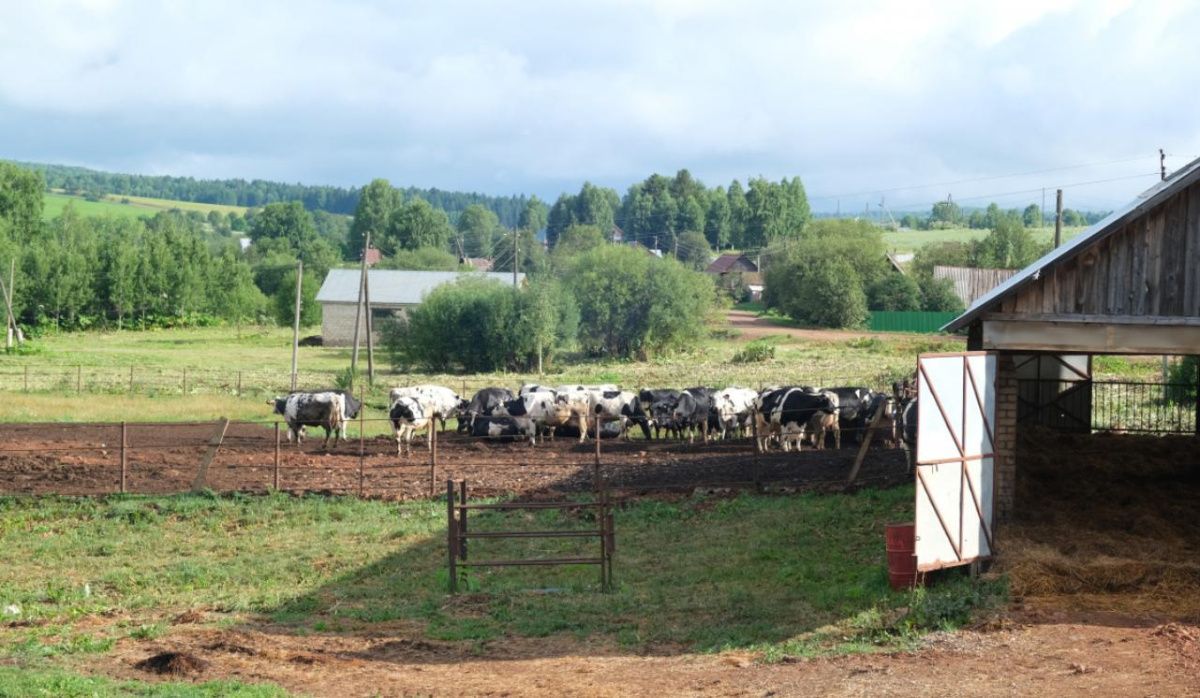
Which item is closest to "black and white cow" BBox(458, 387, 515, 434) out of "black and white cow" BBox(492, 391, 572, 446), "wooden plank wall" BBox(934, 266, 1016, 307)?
"black and white cow" BBox(492, 391, 572, 446)

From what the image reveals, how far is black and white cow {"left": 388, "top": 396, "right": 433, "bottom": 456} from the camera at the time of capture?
90.6 ft

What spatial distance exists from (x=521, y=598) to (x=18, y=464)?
43.7 ft

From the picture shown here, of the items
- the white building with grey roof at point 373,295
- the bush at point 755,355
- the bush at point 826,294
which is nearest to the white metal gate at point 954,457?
the bush at point 755,355

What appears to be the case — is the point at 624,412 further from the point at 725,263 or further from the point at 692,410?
the point at 725,263

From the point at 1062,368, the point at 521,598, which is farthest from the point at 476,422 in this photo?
the point at 521,598

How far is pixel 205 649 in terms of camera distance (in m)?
12.2

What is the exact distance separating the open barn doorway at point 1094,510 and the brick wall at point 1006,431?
0.16 m

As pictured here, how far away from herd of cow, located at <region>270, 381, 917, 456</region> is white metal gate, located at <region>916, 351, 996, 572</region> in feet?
34.5

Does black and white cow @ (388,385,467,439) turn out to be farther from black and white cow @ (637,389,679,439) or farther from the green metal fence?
the green metal fence

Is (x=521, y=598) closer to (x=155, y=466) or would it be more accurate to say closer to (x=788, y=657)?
(x=788, y=657)

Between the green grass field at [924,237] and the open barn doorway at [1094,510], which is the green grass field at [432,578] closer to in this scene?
the open barn doorway at [1094,510]

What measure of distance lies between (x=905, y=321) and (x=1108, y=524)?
65.5 meters

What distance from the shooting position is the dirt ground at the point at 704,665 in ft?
35.7

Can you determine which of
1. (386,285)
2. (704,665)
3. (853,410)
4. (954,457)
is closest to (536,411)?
(853,410)
